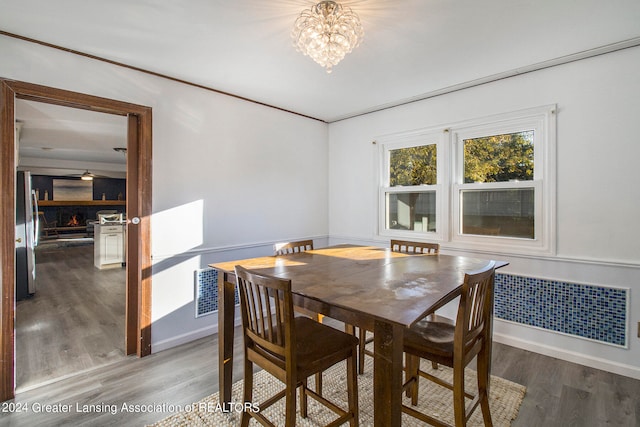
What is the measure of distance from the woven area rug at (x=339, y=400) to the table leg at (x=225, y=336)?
0.43 feet

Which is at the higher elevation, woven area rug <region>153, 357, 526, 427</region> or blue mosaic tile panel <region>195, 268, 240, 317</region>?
blue mosaic tile panel <region>195, 268, 240, 317</region>

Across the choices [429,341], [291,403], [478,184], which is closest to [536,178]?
[478,184]

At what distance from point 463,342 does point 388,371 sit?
0.45 meters

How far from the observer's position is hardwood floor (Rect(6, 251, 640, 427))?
184cm

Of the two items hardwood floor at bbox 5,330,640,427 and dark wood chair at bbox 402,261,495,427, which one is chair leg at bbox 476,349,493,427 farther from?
hardwood floor at bbox 5,330,640,427

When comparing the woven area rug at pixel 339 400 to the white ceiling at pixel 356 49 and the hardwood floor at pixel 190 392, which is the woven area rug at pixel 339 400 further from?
the white ceiling at pixel 356 49

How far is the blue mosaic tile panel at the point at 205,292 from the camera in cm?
294

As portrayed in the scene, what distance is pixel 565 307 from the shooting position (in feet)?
8.28

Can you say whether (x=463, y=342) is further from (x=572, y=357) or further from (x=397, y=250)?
(x=572, y=357)

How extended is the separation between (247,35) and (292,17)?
37 centimetres

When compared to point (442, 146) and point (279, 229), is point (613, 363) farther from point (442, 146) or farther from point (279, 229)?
point (279, 229)

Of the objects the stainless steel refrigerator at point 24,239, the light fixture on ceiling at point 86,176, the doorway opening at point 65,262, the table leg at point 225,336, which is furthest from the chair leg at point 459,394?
the light fixture on ceiling at point 86,176

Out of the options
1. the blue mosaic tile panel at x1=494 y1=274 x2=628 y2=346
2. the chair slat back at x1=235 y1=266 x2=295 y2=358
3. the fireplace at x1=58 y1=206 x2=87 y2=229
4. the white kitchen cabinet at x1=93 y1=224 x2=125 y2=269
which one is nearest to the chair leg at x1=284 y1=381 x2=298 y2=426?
the chair slat back at x1=235 y1=266 x2=295 y2=358

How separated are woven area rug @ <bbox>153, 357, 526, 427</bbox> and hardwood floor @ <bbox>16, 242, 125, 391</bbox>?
1.15 metres
